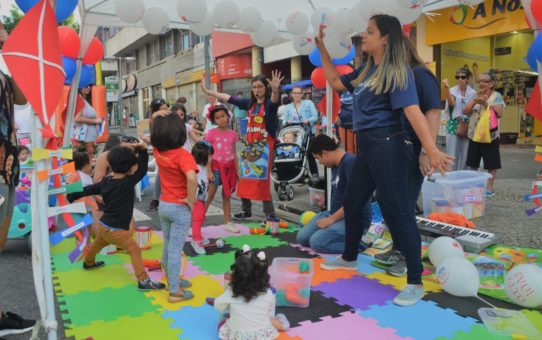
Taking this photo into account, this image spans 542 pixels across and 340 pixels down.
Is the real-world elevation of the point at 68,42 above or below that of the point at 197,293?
above

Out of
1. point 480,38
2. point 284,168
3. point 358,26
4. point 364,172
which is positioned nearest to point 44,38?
point 364,172

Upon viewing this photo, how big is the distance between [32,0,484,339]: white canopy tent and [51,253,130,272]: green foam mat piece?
1085mm

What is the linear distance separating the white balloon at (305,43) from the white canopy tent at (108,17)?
0.44 m

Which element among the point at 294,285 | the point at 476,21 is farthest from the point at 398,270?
the point at 476,21

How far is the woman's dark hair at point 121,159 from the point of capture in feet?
11.9

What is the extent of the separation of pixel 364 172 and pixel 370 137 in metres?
0.35

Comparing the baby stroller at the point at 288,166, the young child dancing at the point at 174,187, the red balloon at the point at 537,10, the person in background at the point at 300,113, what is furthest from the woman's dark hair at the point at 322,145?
the person in background at the point at 300,113

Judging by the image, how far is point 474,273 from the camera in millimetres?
3301

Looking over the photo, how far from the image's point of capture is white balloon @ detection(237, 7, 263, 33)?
567 centimetres

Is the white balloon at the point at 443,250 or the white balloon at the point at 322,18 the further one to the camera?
the white balloon at the point at 322,18

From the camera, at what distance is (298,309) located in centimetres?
321

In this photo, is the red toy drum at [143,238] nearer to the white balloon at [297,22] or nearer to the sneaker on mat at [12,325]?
the sneaker on mat at [12,325]

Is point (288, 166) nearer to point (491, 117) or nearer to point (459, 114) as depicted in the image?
point (459, 114)

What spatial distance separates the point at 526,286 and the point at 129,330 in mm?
2584
